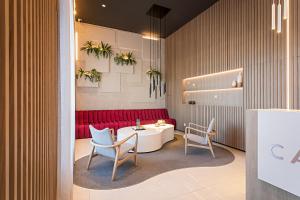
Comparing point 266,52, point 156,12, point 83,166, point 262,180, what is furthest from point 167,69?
point 262,180

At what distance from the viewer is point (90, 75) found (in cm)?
637

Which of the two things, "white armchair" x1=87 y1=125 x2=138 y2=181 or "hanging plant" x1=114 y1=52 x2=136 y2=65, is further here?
"hanging plant" x1=114 y1=52 x2=136 y2=65

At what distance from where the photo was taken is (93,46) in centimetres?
646

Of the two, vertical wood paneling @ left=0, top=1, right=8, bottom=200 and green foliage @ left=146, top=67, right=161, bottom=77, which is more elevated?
green foliage @ left=146, top=67, right=161, bottom=77

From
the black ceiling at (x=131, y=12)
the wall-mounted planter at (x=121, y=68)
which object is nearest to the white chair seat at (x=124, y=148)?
the black ceiling at (x=131, y=12)

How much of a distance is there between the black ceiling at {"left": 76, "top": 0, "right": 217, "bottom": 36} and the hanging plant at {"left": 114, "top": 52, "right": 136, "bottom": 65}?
3.34 feet

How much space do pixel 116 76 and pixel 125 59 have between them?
78cm

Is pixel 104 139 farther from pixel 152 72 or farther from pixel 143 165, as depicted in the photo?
pixel 152 72

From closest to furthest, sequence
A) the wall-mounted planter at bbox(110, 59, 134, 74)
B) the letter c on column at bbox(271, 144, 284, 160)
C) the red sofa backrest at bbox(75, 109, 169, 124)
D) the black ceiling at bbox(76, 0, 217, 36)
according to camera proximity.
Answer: the letter c on column at bbox(271, 144, 284, 160) → the black ceiling at bbox(76, 0, 217, 36) → the red sofa backrest at bbox(75, 109, 169, 124) → the wall-mounted planter at bbox(110, 59, 134, 74)

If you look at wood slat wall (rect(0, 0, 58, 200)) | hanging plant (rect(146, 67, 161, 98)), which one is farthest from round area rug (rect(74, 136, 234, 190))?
hanging plant (rect(146, 67, 161, 98))

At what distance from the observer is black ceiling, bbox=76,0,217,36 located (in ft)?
16.2

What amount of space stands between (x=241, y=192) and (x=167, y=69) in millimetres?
6056

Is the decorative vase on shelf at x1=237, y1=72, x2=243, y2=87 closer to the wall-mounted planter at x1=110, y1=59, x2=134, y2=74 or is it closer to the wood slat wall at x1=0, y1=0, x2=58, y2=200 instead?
the wall-mounted planter at x1=110, y1=59, x2=134, y2=74

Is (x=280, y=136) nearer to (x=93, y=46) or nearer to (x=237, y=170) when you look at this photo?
(x=237, y=170)
